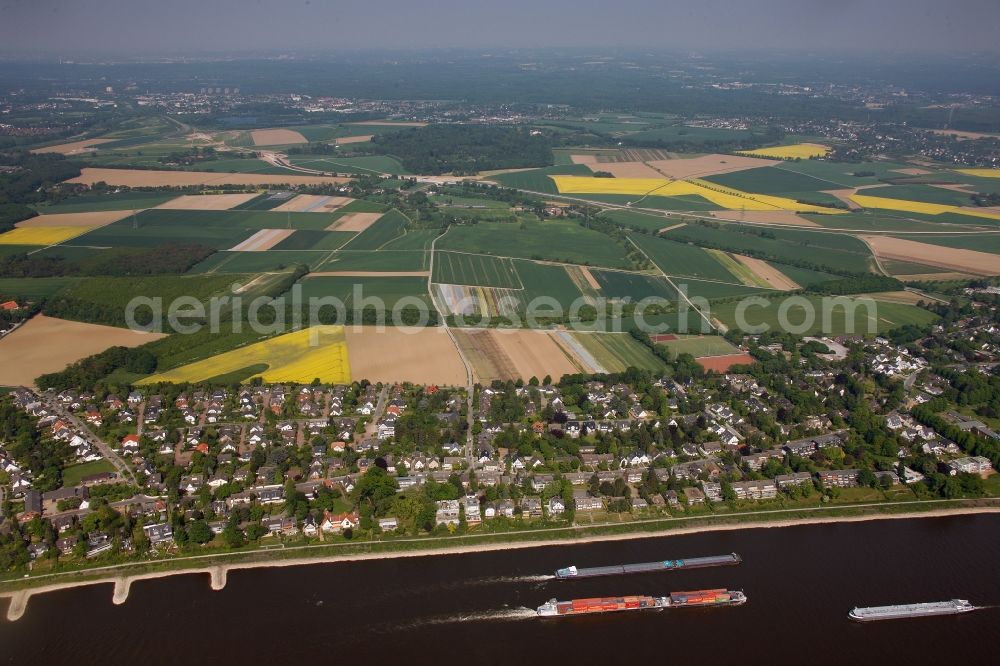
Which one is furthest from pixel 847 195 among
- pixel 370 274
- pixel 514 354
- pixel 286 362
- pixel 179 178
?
pixel 179 178

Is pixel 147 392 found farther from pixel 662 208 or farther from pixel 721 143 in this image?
pixel 721 143

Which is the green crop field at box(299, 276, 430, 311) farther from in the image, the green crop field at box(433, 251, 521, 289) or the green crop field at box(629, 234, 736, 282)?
the green crop field at box(629, 234, 736, 282)

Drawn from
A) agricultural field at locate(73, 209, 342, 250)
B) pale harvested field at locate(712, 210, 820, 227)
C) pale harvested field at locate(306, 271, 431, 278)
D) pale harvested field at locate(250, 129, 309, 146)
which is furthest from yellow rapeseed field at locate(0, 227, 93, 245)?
pale harvested field at locate(712, 210, 820, 227)

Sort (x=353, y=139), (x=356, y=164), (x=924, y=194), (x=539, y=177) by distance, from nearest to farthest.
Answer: (x=924, y=194), (x=539, y=177), (x=356, y=164), (x=353, y=139)

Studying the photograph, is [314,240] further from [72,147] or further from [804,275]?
[72,147]

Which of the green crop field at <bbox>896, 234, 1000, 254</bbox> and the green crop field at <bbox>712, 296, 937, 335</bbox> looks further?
the green crop field at <bbox>896, 234, 1000, 254</bbox>
